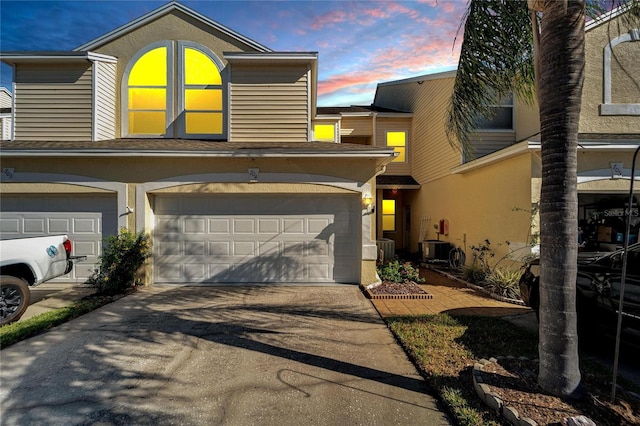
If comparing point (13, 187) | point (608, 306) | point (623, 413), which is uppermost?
point (13, 187)

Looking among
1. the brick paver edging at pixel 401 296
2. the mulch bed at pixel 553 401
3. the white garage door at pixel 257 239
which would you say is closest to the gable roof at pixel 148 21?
the white garage door at pixel 257 239

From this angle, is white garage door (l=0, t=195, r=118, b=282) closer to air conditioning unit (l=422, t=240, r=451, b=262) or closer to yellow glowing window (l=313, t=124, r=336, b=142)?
yellow glowing window (l=313, t=124, r=336, b=142)

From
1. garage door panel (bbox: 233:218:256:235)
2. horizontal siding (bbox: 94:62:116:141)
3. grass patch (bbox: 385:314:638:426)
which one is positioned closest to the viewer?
grass patch (bbox: 385:314:638:426)

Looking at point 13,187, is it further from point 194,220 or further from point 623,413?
point 623,413

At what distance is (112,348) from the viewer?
13.8ft

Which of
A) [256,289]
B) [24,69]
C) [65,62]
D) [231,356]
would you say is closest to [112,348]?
[231,356]

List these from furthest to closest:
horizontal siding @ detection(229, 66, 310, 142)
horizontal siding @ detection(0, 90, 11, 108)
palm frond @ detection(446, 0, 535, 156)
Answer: horizontal siding @ detection(0, 90, 11, 108) → horizontal siding @ detection(229, 66, 310, 142) → palm frond @ detection(446, 0, 535, 156)

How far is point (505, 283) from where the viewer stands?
6.89 metres

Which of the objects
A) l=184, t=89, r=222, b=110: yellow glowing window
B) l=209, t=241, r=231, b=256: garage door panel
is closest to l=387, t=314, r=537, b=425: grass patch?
l=209, t=241, r=231, b=256: garage door panel

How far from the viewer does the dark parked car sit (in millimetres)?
3555

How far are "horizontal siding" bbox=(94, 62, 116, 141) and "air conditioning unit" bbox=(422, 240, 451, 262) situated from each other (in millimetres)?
10840

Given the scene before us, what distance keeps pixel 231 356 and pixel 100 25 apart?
1043 cm

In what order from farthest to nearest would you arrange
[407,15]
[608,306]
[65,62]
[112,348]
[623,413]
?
[65,62] < [407,15] < [112,348] < [608,306] < [623,413]

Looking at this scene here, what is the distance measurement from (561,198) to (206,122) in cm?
880
